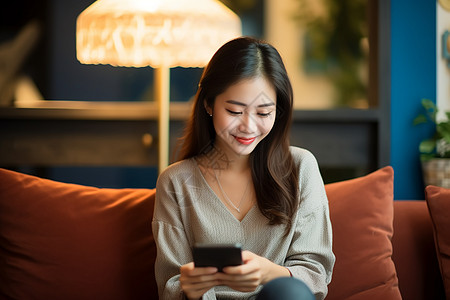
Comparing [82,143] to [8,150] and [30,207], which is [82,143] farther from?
[30,207]

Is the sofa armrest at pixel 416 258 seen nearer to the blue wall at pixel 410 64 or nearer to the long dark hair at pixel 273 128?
the long dark hair at pixel 273 128

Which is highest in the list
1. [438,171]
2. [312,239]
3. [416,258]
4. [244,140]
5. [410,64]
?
[410,64]

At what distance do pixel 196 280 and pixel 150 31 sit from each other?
43.8 inches

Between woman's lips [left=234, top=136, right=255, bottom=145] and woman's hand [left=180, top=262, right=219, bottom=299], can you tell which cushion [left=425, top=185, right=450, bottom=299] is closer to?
woman's lips [left=234, top=136, right=255, bottom=145]

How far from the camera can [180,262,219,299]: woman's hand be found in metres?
1.35

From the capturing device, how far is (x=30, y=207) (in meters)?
1.77

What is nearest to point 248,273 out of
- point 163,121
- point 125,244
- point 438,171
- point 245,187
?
point 245,187

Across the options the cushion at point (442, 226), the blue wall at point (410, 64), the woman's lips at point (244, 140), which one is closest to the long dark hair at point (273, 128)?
the woman's lips at point (244, 140)

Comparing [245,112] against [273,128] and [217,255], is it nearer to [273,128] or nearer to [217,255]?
[273,128]

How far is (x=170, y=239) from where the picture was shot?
158cm

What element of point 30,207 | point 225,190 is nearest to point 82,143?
point 30,207

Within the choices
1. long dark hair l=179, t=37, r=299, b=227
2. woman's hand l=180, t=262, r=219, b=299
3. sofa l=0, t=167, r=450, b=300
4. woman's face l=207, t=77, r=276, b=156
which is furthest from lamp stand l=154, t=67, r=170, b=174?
woman's hand l=180, t=262, r=219, b=299

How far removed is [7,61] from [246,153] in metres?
1.68

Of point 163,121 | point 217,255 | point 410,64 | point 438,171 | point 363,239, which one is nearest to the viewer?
point 217,255
